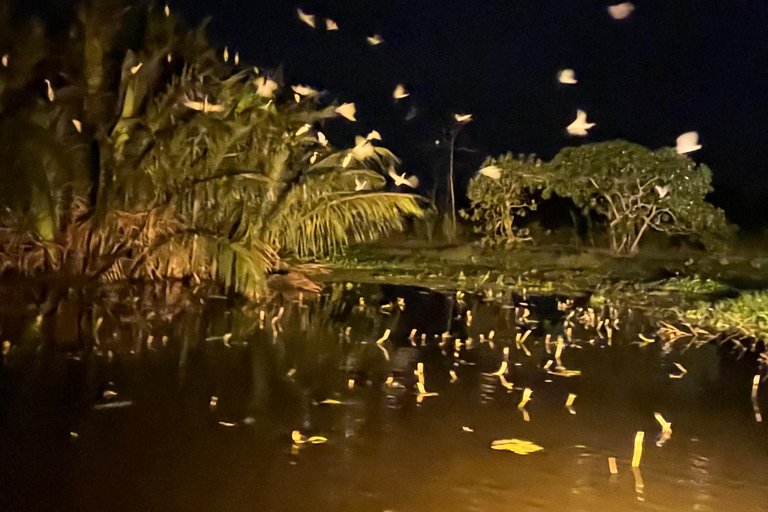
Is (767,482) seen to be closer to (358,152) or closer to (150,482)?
(150,482)

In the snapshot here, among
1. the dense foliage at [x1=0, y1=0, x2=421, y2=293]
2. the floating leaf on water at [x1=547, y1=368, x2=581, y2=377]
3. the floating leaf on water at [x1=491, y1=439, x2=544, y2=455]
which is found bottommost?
the floating leaf on water at [x1=491, y1=439, x2=544, y2=455]

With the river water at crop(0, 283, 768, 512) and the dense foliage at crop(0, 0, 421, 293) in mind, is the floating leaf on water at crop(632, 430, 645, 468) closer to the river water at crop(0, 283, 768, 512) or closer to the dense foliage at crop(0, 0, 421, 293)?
the river water at crop(0, 283, 768, 512)

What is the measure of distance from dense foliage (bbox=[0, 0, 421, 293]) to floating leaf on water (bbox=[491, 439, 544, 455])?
7672 millimetres

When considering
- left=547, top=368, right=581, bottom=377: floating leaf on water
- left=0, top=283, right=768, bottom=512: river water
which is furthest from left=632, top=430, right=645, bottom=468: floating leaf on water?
left=547, top=368, right=581, bottom=377: floating leaf on water

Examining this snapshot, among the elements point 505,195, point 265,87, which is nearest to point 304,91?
point 265,87

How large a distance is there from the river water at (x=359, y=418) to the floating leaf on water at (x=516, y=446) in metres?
0.06

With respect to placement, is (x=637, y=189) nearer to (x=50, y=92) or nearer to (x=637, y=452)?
(x=50, y=92)

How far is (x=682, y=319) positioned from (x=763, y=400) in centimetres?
407

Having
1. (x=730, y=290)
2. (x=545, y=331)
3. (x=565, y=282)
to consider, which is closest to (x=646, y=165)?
(x=565, y=282)

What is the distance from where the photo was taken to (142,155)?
12336mm

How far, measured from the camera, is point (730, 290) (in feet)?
42.2

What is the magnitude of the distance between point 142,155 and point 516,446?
9052 millimetres

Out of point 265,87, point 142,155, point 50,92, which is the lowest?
point 142,155

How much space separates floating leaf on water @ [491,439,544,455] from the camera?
4938 millimetres
